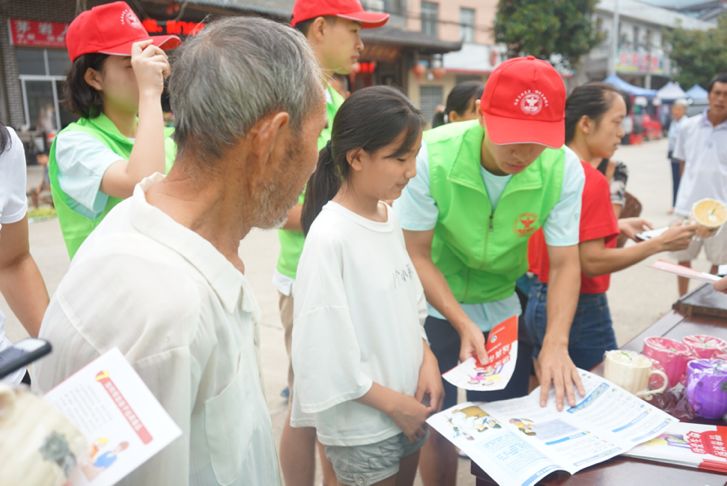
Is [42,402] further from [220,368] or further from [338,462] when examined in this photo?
[338,462]

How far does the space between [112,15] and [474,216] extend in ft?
3.83

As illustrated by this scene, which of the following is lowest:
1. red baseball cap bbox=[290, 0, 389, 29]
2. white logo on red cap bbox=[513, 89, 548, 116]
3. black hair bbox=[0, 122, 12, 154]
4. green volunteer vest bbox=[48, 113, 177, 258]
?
green volunteer vest bbox=[48, 113, 177, 258]

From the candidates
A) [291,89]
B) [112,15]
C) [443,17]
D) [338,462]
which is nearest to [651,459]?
[338,462]

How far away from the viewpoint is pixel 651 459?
1.22 m

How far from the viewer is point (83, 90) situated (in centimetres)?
171

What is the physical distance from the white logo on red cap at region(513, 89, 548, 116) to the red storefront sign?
38.2 feet

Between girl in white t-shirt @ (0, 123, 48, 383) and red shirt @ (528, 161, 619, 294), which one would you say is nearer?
girl in white t-shirt @ (0, 123, 48, 383)

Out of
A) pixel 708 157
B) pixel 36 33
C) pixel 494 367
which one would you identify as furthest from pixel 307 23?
pixel 36 33

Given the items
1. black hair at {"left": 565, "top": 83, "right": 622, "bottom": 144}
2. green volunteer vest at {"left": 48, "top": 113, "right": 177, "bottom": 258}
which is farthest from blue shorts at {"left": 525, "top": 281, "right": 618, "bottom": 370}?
green volunteer vest at {"left": 48, "top": 113, "right": 177, "bottom": 258}

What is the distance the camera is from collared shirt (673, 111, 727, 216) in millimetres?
4648

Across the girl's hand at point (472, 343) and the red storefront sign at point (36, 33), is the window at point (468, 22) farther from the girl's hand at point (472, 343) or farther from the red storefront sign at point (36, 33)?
the girl's hand at point (472, 343)

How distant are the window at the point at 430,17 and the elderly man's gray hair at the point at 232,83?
70.9 ft

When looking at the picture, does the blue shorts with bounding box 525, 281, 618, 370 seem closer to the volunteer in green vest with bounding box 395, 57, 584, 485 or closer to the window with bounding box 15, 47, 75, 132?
the volunteer in green vest with bounding box 395, 57, 584, 485

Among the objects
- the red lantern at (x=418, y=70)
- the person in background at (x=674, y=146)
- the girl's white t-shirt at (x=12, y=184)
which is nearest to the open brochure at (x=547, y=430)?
the girl's white t-shirt at (x=12, y=184)
